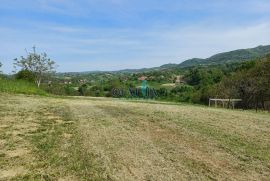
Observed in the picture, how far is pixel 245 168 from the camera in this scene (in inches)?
258

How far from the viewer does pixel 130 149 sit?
7.93 m

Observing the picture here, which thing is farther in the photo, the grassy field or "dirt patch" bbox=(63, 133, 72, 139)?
"dirt patch" bbox=(63, 133, 72, 139)

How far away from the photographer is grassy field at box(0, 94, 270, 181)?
6.14 metres

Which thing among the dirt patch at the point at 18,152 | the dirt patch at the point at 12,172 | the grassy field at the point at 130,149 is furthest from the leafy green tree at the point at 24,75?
the dirt patch at the point at 12,172

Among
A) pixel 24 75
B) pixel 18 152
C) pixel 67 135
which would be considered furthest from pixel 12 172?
pixel 24 75

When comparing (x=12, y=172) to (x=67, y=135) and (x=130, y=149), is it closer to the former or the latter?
(x=130, y=149)

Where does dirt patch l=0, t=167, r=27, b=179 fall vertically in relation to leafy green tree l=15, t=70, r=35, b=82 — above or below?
below

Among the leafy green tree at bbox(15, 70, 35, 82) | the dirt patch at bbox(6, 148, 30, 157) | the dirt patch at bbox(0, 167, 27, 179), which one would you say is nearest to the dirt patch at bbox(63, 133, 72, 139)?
the dirt patch at bbox(6, 148, 30, 157)

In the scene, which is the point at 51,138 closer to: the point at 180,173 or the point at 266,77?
the point at 180,173

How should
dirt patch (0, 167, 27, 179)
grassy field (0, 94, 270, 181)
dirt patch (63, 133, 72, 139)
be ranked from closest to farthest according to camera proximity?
dirt patch (0, 167, 27, 179)
grassy field (0, 94, 270, 181)
dirt patch (63, 133, 72, 139)

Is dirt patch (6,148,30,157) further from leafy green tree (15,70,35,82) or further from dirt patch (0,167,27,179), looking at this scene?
leafy green tree (15,70,35,82)

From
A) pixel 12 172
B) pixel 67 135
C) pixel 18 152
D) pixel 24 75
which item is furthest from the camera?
pixel 24 75

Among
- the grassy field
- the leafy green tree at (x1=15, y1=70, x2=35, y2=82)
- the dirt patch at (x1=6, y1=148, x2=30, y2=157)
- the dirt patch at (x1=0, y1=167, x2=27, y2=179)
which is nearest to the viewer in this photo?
the dirt patch at (x1=0, y1=167, x2=27, y2=179)

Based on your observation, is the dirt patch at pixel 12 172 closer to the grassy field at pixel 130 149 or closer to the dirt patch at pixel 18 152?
the grassy field at pixel 130 149
